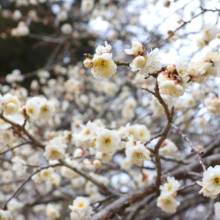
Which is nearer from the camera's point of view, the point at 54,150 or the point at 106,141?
the point at 106,141

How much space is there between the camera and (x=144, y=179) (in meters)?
1.66

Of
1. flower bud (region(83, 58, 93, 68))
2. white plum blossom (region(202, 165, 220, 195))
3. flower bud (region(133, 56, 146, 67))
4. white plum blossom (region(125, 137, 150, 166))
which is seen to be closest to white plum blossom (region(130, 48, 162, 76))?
flower bud (region(133, 56, 146, 67))

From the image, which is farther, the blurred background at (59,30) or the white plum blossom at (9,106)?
the blurred background at (59,30)

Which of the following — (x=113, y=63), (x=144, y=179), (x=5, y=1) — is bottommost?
(x=144, y=179)

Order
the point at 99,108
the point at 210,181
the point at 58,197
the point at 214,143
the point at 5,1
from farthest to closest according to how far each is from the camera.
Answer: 1. the point at 5,1
2. the point at 99,108
3. the point at 58,197
4. the point at 214,143
5. the point at 210,181

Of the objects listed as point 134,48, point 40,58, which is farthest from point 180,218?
point 40,58

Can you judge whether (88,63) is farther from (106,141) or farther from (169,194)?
(169,194)

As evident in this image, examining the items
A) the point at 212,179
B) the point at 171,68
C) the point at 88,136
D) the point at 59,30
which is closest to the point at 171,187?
the point at 212,179

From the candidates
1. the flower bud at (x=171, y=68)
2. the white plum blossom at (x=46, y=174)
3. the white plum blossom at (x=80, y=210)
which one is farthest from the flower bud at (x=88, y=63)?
the white plum blossom at (x=46, y=174)

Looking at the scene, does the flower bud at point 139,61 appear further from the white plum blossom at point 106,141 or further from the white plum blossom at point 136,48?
the white plum blossom at point 106,141

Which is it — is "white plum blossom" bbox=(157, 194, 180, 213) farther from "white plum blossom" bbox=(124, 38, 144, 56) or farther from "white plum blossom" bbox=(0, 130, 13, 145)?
"white plum blossom" bbox=(0, 130, 13, 145)

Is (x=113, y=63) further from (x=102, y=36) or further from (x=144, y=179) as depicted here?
(x=102, y=36)

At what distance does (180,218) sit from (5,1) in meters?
5.21

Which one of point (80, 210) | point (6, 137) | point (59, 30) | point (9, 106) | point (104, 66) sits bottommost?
point (80, 210)
